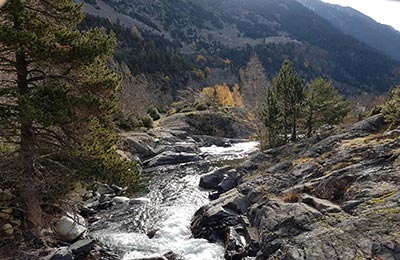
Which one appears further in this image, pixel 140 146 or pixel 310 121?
pixel 140 146

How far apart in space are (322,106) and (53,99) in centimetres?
3479

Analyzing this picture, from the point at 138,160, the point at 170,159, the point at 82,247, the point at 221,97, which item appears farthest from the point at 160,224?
the point at 221,97

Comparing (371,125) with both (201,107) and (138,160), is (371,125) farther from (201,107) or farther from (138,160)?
(201,107)

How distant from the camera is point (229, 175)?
35688mm

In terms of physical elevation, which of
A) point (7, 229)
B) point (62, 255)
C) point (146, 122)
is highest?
point (7, 229)

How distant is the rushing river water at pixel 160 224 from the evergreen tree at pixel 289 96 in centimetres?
1561

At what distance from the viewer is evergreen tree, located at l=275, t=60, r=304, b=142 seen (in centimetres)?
4316

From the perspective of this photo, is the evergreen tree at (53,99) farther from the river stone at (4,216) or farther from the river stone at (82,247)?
the river stone at (82,247)

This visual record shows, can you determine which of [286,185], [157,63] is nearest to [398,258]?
[286,185]

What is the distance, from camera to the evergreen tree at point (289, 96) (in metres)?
43.2

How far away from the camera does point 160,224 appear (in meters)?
24.6

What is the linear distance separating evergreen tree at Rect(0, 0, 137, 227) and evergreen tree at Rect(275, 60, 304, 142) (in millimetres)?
29833

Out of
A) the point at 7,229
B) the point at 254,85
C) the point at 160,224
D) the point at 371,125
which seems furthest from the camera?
the point at 254,85

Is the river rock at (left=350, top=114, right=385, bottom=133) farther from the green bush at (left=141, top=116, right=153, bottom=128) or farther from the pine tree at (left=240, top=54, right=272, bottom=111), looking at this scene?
the pine tree at (left=240, top=54, right=272, bottom=111)
